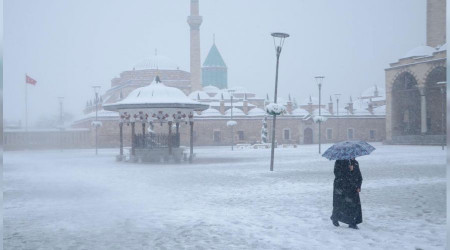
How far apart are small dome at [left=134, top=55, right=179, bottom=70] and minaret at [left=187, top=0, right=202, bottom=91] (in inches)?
148

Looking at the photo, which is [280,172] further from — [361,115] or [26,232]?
[361,115]

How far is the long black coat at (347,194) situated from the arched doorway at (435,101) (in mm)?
33238

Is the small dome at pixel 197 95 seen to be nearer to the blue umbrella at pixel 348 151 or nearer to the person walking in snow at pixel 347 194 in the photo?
the blue umbrella at pixel 348 151

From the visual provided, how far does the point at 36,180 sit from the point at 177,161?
8.07 metres

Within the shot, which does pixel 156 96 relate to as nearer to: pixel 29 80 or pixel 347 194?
pixel 347 194

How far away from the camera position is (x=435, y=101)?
3772cm

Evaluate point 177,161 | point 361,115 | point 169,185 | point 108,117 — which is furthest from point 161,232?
point 361,115

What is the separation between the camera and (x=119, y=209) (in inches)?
316

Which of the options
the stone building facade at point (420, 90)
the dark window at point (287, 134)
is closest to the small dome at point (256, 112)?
the dark window at point (287, 134)

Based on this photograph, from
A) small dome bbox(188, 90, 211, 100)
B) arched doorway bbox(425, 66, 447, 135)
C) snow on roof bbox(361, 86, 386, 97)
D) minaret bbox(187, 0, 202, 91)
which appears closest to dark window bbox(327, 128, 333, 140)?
arched doorway bbox(425, 66, 447, 135)

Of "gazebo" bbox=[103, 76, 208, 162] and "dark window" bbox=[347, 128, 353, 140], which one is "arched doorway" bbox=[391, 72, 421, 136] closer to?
"dark window" bbox=[347, 128, 353, 140]

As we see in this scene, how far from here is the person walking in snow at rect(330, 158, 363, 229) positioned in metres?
6.15

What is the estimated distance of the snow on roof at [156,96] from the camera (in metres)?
20.3

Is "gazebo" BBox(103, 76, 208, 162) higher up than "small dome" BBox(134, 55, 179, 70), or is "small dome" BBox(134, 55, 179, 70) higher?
"small dome" BBox(134, 55, 179, 70)
